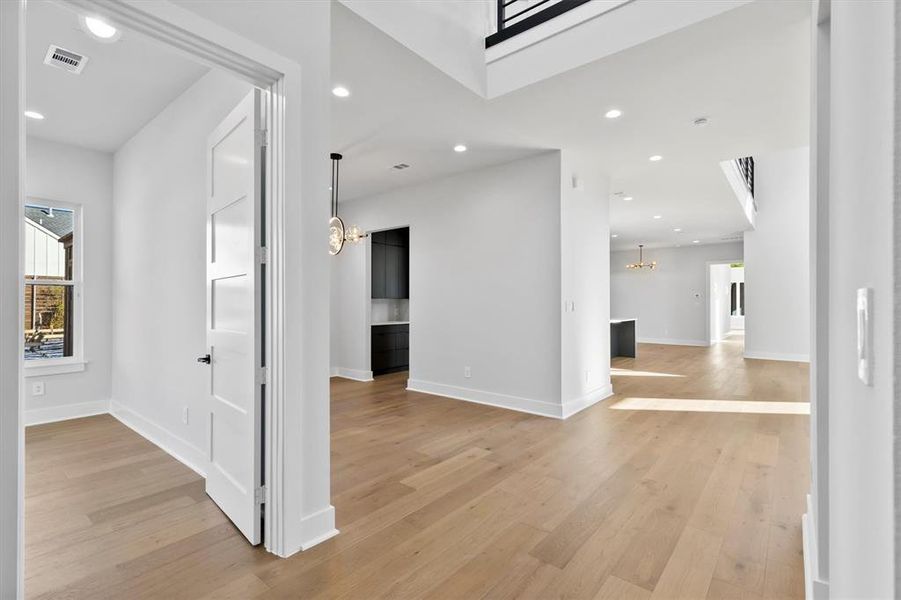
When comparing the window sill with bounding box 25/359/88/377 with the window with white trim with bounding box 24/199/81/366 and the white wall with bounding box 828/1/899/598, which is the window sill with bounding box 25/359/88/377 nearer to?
the window with white trim with bounding box 24/199/81/366

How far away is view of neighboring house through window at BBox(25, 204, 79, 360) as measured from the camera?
14.8ft

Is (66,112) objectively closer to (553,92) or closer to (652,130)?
(553,92)

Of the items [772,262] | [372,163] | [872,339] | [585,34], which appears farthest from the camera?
[772,262]

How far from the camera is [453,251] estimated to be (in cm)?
542

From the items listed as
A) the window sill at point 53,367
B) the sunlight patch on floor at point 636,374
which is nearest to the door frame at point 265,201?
the window sill at point 53,367

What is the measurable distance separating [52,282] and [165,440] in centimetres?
247

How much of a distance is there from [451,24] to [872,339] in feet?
10.6

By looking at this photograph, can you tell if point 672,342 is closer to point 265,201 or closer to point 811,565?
point 811,565

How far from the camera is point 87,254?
15.3 feet

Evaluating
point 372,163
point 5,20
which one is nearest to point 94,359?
point 372,163

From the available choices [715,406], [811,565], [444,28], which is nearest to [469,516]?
[811,565]

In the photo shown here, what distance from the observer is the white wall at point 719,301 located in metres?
11.6

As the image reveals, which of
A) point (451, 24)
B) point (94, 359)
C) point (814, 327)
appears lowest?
point (94, 359)

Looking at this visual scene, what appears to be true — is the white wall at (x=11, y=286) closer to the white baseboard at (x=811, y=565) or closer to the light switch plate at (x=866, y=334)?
the light switch plate at (x=866, y=334)
